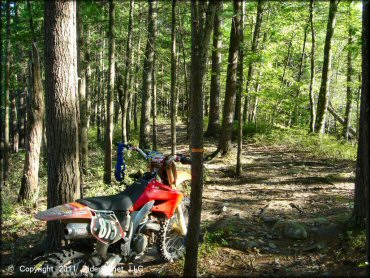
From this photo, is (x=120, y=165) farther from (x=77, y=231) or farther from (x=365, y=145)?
(x=365, y=145)

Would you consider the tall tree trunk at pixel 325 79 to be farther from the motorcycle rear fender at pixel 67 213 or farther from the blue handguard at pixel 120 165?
the motorcycle rear fender at pixel 67 213

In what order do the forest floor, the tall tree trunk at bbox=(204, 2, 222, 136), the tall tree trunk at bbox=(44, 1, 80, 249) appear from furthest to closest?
the tall tree trunk at bbox=(204, 2, 222, 136), the tall tree trunk at bbox=(44, 1, 80, 249), the forest floor

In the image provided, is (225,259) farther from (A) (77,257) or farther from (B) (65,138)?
(B) (65,138)

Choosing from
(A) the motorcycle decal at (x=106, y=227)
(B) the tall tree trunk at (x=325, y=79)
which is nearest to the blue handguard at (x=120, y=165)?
(A) the motorcycle decal at (x=106, y=227)

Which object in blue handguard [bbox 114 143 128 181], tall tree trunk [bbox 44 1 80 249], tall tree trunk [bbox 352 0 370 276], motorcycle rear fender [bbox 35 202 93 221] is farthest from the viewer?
blue handguard [bbox 114 143 128 181]

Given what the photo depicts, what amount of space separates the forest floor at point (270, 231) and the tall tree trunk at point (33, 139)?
697mm

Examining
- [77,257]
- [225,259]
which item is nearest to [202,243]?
[225,259]

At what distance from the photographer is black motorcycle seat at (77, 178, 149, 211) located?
149 inches

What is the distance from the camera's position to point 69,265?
356 centimetres

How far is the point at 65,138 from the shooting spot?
196 inches

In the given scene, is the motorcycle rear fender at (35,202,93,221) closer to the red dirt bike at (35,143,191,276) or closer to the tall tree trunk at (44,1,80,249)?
the red dirt bike at (35,143,191,276)

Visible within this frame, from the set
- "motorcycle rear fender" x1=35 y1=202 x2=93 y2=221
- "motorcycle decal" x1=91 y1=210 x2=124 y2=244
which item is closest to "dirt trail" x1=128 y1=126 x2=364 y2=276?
"motorcycle decal" x1=91 y1=210 x2=124 y2=244

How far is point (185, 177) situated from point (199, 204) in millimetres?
1319

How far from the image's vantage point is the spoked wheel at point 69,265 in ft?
11.1
